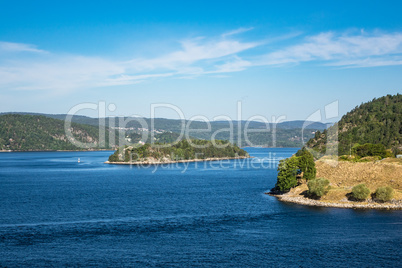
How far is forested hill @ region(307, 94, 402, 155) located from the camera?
468ft

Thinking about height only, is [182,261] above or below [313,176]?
below

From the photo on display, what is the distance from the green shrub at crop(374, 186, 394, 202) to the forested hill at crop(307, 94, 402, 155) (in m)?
57.8

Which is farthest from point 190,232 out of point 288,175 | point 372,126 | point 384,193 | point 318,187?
point 372,126

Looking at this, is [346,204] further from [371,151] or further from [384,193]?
[371,151]

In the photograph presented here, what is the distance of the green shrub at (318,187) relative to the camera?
3083 inches

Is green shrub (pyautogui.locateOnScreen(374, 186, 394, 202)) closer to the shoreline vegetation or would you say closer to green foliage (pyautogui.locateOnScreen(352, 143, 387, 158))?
the shoreline vegetation

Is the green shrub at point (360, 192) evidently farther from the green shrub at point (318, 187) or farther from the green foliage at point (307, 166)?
the green foliage at point (307, 166)

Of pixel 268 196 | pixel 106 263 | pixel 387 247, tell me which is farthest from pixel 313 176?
pixel 106 263

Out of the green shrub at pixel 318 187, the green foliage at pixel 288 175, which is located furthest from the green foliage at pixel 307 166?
the green shrub at pixel 318 187

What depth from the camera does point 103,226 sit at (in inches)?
2373

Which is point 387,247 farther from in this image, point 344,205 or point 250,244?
point 344,205

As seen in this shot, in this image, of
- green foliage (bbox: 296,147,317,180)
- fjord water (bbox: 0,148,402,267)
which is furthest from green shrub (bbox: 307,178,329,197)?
fjord water (bbox: 0,148,402,267)

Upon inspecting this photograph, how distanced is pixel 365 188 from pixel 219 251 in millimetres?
39002

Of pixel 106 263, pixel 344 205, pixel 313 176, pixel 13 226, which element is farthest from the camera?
pixel 313 176
